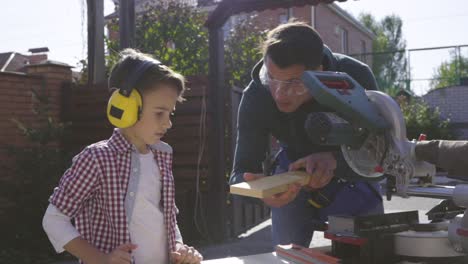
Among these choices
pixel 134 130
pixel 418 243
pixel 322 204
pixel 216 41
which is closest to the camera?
pixel 418 243

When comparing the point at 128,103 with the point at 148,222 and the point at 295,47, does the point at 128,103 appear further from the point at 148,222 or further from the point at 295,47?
the point at 295,47

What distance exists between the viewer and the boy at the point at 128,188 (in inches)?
71.4

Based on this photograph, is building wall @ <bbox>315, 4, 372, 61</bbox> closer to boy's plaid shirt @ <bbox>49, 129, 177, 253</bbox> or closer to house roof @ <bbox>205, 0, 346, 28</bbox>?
house roof @ <bbox>205, 0, 346, 28</bbox>

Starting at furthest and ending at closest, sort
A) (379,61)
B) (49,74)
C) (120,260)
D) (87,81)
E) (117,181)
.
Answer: (379,61) < (87,81) < (49,74) < (117,181) < (120,260)

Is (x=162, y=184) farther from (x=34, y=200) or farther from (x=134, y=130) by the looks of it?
(x=34, y=200)

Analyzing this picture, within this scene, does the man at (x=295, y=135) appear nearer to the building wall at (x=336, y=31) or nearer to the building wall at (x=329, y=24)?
the building wall at (x=329, y=24)

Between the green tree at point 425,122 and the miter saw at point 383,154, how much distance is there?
14.4 meters

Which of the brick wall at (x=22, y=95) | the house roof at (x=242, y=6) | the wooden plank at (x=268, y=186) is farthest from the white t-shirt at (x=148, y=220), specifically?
the brick wall at (x=22, y=95)

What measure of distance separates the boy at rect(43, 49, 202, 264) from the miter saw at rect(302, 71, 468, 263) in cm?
66

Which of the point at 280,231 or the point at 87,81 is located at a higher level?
the point at 87,81

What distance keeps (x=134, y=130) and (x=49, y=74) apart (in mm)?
6539

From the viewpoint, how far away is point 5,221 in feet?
23.8

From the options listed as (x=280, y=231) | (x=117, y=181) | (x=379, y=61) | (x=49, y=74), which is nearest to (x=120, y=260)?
(x=117, y=181)

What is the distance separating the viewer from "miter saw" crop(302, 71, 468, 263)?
1470 mm
